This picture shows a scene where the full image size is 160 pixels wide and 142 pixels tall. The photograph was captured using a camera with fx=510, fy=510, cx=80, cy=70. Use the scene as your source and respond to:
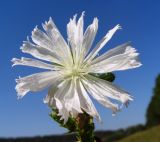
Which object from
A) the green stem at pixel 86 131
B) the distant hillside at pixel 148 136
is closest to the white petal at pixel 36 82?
the green stem at pixel 86 131

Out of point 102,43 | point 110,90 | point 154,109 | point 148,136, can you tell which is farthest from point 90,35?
point 154,109

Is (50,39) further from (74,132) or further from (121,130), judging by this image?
(121,130)

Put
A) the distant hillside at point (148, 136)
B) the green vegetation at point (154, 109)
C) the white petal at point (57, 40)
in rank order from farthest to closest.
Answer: the green vegetation at point (154, 109) < the distant hillside at point (148, 136) < the white petal at point (57, 40)

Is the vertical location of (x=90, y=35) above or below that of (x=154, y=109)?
above

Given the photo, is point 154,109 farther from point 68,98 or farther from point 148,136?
point 68,98

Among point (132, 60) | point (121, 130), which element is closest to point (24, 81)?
point (132, 60)

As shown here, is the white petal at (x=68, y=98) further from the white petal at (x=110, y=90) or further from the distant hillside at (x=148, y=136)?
the distant hillside at (x=148, y=136)

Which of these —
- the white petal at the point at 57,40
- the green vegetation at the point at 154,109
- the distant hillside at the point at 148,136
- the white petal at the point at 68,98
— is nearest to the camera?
the white petal at the point at 68,98
